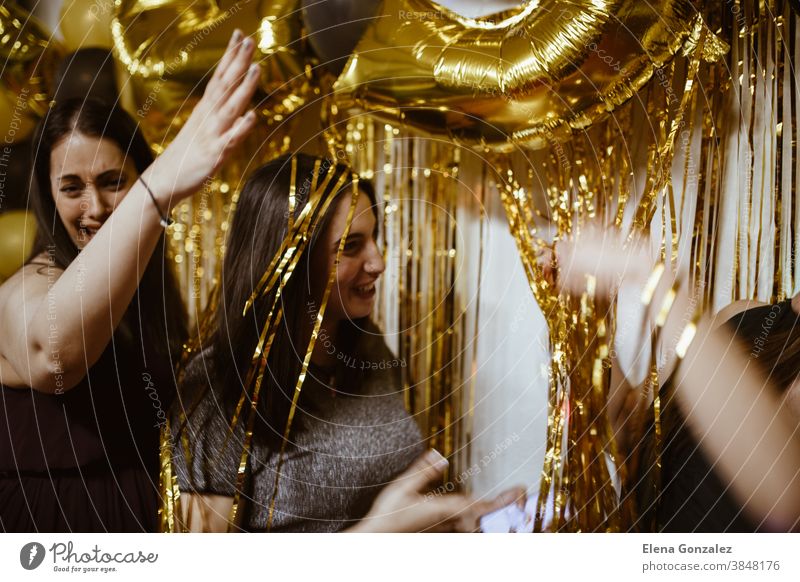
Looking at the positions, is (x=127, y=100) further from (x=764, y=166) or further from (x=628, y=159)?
(x=764, y=166)

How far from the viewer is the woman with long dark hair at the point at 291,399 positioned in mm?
512

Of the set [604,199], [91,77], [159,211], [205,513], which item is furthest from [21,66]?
[604,199]

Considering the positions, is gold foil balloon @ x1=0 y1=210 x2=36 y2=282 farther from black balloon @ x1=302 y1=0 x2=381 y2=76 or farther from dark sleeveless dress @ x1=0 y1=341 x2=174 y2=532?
black balloon @ x1=302 y1=0 x2=381 y2=76

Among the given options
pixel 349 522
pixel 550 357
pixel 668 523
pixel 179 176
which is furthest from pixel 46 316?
pixel 668 523

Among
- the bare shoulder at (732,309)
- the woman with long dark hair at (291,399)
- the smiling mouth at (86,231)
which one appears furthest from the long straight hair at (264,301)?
the bare shoulder at (732,309)

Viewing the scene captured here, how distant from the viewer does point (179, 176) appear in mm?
491

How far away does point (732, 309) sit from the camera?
54cm

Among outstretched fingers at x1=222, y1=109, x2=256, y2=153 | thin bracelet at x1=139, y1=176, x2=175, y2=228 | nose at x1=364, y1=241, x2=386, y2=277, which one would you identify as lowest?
nose at x1=364, y1=241, x2=386, y2=277

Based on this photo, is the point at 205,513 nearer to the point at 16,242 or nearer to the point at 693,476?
the point at 16,242

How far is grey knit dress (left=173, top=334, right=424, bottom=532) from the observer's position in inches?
20.3

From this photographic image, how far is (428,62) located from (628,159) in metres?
0.20

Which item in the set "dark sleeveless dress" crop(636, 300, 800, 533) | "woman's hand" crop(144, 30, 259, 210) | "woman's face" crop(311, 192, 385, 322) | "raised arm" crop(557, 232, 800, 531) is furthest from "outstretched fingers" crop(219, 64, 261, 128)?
"dark sleeveless dress" crop(636, 300, 800, 533)

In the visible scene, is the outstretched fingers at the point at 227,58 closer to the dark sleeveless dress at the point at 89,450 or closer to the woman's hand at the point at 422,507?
the dark sleeveless dress at the point at 89,450
